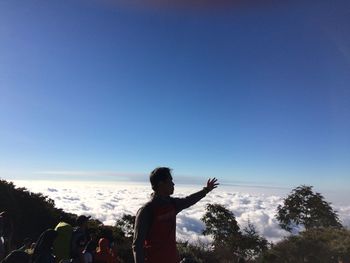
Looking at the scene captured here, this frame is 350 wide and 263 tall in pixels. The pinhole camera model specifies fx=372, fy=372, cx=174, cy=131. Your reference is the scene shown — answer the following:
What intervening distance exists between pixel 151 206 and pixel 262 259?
28.1m

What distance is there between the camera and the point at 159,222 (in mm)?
3293

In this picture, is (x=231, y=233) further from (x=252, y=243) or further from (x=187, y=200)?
(x=187, y=200)

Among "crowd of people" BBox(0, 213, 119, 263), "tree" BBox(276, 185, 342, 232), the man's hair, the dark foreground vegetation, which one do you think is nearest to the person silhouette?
the man's hair

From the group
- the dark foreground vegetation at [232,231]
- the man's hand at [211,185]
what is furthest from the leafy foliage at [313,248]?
the man's hand at [211,185]

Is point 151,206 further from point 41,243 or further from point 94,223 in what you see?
point 94,223

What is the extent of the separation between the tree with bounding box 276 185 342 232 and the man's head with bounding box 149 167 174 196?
36.5 meters

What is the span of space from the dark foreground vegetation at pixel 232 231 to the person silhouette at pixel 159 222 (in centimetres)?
637

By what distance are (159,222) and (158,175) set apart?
0.42 metres

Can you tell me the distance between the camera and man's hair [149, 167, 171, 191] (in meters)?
3.38

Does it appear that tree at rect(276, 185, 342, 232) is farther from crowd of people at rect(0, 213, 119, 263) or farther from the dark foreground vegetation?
crowd of people at rect(0, 213, 119, 263)

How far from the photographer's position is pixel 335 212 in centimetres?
3803

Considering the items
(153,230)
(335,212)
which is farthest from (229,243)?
(153,230)

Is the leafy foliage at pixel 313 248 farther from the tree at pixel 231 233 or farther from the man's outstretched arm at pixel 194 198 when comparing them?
the man's outstretched arm at pixel 194 198

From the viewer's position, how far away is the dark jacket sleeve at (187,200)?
3.57 meters
